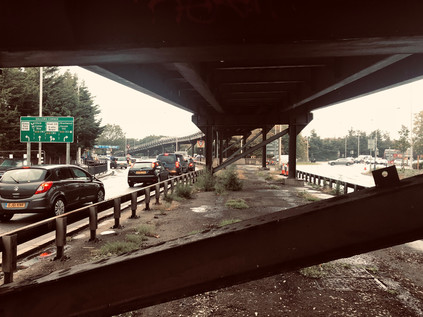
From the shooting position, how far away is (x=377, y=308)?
3.99 m

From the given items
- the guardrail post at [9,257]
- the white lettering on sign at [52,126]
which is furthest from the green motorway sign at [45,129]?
the guardrail post at [9,257]

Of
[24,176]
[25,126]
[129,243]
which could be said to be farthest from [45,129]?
[129,243]

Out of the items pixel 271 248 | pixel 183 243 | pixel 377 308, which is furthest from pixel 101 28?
pixel 377 308

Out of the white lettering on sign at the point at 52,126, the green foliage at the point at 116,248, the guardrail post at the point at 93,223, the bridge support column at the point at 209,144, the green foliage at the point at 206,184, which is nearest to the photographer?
the green foliage at the point at 116,248

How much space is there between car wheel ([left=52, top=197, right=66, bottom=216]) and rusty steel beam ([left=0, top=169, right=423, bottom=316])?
8575 mm

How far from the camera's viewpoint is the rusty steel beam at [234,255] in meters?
1.52

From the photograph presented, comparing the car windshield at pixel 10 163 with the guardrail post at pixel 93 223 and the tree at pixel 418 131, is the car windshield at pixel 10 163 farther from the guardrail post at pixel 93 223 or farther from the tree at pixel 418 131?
the tree at pixel 418 131

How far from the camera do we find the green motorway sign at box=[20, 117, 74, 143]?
27219mm

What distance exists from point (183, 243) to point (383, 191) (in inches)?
38.5

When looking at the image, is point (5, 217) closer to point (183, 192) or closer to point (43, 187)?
point (43, 187)

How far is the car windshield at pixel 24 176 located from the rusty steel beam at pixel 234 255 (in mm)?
8790

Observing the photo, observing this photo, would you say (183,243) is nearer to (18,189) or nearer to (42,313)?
(42,313)

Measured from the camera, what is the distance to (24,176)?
9.61 m

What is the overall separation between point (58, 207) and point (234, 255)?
30.8ft
